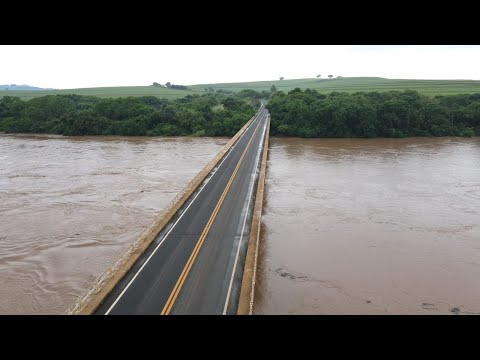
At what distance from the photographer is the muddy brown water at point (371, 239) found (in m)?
16.9

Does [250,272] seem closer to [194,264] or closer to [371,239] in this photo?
[194,264]

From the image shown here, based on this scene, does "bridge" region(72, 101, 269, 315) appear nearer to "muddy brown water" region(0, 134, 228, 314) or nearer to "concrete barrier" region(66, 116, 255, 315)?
"concrete barrier" region(66, 116, 255, 315)

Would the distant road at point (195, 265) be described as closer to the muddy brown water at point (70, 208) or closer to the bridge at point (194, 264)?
the bridge at point (194, 264)

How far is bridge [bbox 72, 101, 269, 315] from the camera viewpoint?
13461 mm

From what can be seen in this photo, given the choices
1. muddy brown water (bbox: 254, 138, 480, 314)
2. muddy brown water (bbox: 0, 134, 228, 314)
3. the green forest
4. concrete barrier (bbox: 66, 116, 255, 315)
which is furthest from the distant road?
the green forest

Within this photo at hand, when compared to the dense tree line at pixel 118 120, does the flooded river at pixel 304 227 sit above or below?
below

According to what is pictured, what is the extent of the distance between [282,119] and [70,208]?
47.6 m

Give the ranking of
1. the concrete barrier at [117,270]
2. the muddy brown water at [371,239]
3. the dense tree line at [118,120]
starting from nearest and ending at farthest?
1. the concrete barrier at [117,270]
2. the muddy brown water at [371,239]
3. the dense tree line at [118,120]

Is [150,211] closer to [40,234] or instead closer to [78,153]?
[40,234]

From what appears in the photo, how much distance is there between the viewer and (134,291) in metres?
14.2

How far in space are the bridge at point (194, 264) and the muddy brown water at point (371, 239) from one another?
7.58ft

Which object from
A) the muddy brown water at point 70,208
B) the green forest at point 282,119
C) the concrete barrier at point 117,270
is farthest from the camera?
the green forest at point 282,119

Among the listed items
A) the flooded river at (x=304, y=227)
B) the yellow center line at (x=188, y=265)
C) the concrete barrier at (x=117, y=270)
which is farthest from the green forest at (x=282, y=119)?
the concrete barrier at (x=117, y=270)

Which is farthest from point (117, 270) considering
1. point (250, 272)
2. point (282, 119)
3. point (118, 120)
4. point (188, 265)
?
point (118, 120)
